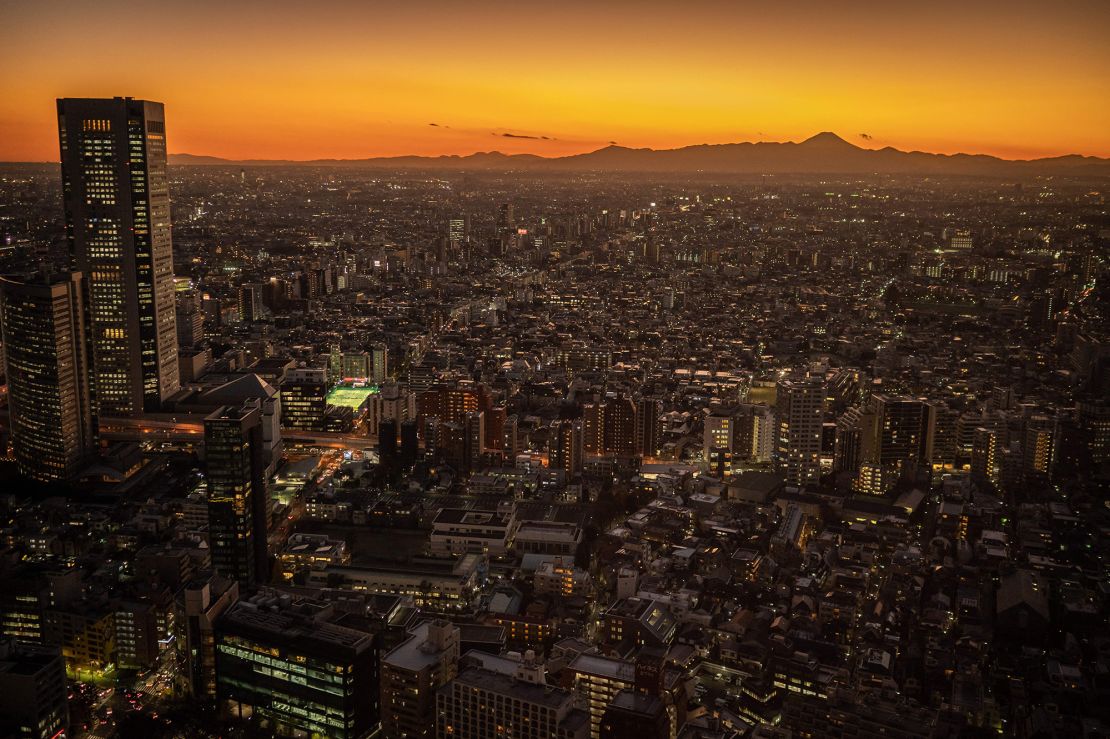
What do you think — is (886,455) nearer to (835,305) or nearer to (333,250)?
(835,305)

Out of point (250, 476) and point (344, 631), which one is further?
point (250, 476)

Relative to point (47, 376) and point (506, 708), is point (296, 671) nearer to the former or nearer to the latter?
point (506, 708)

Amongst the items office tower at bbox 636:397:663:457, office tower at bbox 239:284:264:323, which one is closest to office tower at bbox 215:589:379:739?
office tower at bbox 636:397:663:457

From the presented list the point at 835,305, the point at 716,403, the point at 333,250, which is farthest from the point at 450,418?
the point at 333,250

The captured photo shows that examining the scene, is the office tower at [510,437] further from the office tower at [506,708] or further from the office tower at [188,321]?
the office tower at [188,321]

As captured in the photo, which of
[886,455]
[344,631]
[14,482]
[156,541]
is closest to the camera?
[344,631]
